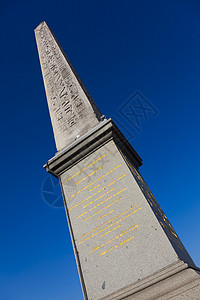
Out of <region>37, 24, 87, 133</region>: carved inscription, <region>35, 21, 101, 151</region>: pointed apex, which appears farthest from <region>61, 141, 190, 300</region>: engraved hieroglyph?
<region>37, 24, 87, 133</region>: carved inscription

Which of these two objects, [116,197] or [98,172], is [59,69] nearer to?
[98,172]

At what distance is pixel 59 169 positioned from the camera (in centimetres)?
522

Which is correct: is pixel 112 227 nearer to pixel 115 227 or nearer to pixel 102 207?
pixel 115 227

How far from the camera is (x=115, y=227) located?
3.83 metres

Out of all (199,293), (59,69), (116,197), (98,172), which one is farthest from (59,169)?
(59,69)

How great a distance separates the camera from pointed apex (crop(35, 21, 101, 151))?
623 centimetres

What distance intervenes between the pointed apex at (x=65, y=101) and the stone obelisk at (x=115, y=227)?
72mm

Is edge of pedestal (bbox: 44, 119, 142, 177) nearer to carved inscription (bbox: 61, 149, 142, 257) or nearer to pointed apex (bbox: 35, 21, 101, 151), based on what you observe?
carved inscription (bbox: 61, 149, 142, 257)

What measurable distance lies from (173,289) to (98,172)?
2415mm

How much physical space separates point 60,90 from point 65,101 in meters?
0.73

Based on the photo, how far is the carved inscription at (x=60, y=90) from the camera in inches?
Answer: 261

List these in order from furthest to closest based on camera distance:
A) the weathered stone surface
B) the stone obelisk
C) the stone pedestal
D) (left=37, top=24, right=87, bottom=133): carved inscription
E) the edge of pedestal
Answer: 1. (left=37, top=24, right=87, bottom=133): carved inscription
2. the edge of pedestal
3. the weathered stone surface
4. the stone pedestal
5. the stone obelisk

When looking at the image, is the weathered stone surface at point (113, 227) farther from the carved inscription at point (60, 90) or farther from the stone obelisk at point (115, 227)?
the carved inscription at point (60, 90)

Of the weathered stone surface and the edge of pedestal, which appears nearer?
the weathered stone surface
